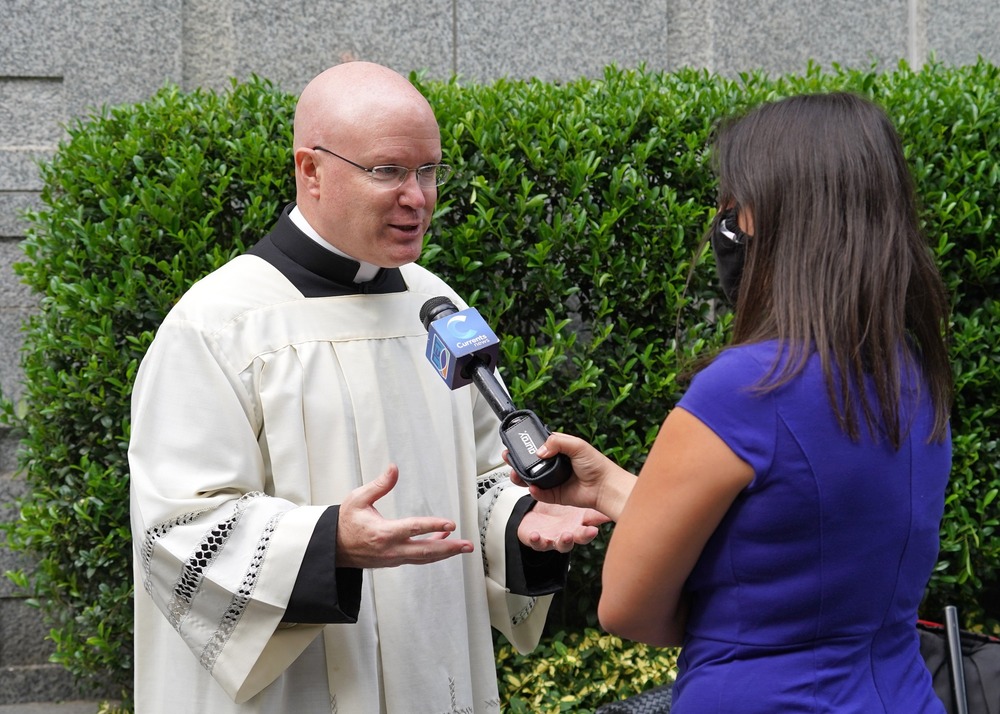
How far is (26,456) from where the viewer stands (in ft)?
14.3

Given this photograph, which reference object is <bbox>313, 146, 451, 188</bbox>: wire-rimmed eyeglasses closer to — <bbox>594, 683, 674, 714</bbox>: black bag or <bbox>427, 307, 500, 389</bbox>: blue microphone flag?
<bbox>427, 307, 500, 389</bbox>: blue microphone flag

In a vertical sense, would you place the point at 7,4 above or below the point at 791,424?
above

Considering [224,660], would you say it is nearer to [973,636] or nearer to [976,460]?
[973,636]

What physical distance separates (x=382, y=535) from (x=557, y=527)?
1.92ft

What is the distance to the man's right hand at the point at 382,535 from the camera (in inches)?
85.6

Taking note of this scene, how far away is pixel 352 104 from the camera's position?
8.69 ft

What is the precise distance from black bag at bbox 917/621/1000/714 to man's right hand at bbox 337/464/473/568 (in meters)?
1.47

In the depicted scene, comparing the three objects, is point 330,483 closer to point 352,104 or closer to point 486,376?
point 486,376

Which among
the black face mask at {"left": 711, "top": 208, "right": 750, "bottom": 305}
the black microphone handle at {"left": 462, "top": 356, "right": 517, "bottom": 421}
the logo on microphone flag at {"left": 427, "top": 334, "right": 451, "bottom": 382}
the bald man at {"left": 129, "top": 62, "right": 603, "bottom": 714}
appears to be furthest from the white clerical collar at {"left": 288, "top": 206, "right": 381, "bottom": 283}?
the black face mask at {"left": 711, "top": 208, "right": 750, "bottom": 305}

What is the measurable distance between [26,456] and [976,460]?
3.75 meters

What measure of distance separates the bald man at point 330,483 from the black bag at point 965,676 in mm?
1057

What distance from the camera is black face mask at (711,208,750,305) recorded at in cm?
196

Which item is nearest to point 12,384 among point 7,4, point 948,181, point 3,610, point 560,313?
point 3,610

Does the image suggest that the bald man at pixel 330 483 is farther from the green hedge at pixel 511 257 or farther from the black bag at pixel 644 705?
the green hedge at pixel 511 257
